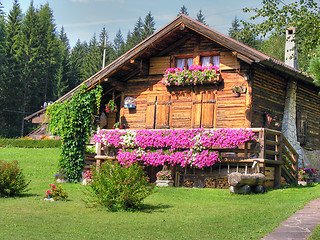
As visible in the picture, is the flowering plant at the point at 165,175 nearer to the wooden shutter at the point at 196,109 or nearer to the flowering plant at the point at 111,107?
the wooden shutter at the point at 196,109

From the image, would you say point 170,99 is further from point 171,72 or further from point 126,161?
point 126,161

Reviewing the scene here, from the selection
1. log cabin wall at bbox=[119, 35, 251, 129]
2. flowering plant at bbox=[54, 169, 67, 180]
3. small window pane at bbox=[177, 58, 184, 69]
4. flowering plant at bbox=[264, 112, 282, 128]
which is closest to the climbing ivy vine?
flowering plant at bbox=[54, 169, 67, 180]

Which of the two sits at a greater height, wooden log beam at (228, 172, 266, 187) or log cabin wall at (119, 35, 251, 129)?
log cabin wall at (119, 35, 251, 129)

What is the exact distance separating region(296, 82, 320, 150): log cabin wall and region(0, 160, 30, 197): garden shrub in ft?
44.9

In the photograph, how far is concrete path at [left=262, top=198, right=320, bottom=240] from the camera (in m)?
7.96

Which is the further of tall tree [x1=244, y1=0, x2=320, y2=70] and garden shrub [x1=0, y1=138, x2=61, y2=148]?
garden shrub [x1=0, y1=138, x2=61, y2=148]

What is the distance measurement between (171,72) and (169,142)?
13.2ft

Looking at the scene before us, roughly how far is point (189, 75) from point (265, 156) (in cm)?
522

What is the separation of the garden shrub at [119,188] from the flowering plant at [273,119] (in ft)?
31.0

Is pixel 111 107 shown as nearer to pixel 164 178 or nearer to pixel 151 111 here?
pixel 151 111

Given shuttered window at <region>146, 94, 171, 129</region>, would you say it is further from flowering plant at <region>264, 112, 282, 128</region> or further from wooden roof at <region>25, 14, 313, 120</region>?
flowering plant at <region>264, 112, 282, 128</region>

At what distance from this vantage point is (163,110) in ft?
68.4

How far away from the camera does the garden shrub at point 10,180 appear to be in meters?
13.6

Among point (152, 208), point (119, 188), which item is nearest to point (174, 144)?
point (152, 208)
